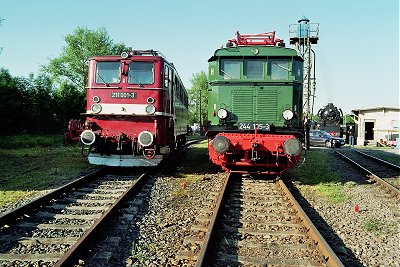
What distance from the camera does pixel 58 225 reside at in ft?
18.1

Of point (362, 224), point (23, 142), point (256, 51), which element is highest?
point (256, 51)

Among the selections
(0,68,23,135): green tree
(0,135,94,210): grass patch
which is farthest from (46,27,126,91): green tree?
(0,135,94,210): grass patch

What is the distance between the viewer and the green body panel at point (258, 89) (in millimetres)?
9617

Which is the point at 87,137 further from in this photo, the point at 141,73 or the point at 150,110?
the point at 141,73

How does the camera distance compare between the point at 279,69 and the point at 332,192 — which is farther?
the point at 279,69

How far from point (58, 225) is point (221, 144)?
441 centimetres

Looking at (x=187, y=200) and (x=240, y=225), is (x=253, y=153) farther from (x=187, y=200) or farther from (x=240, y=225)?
(x=240, y=225)

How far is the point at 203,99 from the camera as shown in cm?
9106

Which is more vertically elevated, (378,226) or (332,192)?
(332,192)

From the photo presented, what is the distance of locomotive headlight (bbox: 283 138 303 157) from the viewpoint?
8719 millimetres

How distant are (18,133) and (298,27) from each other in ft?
89.9

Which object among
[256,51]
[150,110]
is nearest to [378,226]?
[256,51]

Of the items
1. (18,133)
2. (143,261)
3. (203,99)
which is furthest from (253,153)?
(203,99)

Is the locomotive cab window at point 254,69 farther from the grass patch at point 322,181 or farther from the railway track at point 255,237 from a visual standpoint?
the railway track at point 255,237
